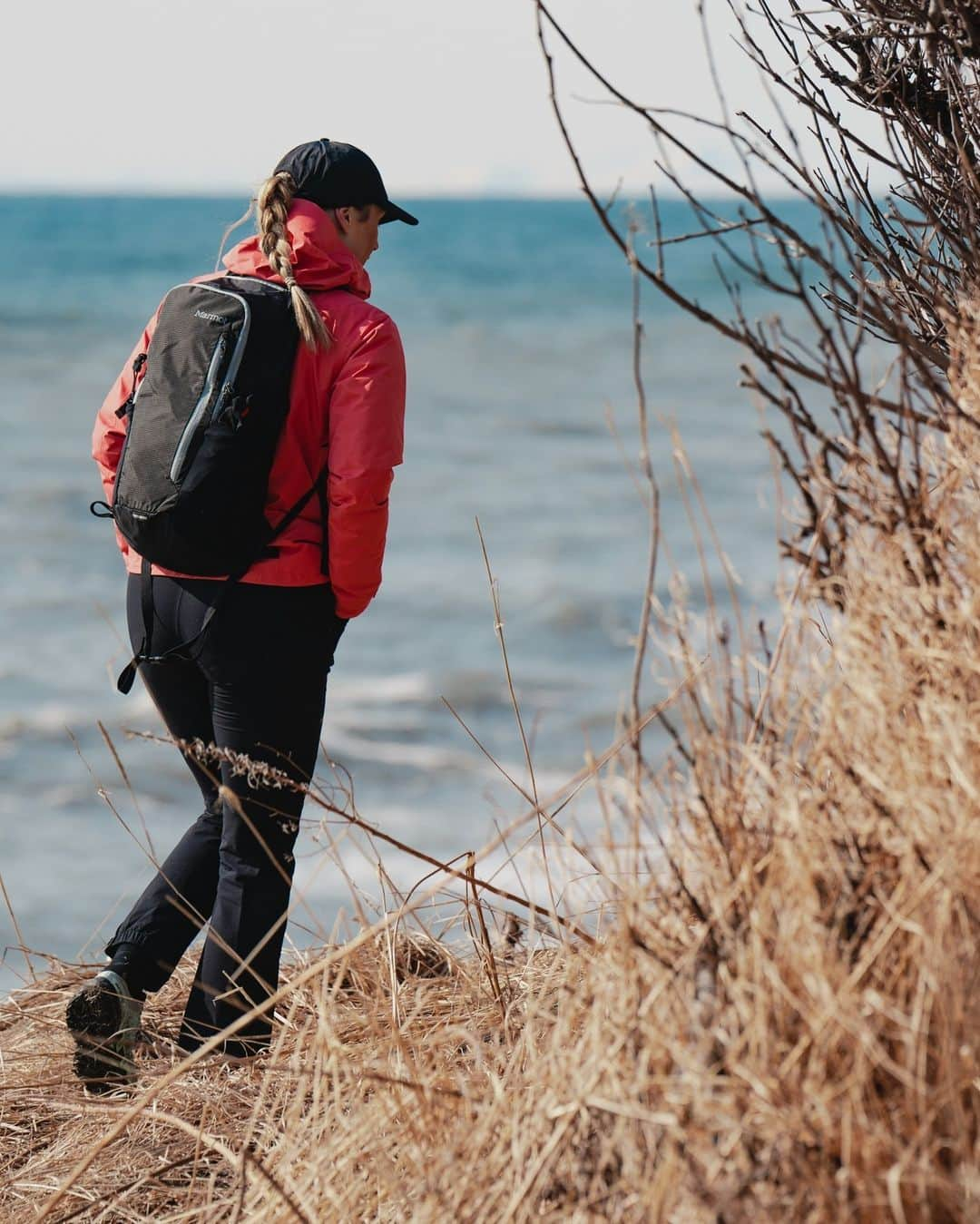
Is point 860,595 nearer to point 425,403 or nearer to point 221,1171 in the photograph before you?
point 221,1171

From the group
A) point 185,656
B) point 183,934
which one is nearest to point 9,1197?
point 183,934

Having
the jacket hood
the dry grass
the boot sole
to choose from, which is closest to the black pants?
the boot sole

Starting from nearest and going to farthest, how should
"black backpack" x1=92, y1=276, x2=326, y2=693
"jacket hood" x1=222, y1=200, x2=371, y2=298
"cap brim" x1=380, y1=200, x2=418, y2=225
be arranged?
"black backpack" x1=92, y1=276, x2=326, y2=693
"jacket hood" x1=222, y1=200, x2=371, y2=298
"cap brim" x1=380, y1=200, x2=418, y2=225

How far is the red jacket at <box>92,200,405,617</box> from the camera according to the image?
257 centimetres

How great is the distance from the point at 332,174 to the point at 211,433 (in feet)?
2.06

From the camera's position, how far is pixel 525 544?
1098cm

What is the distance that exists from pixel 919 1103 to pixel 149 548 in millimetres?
1781

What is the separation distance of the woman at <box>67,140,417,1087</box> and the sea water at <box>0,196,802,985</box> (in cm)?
21

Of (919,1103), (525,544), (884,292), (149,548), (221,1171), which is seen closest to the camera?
(919,1103)

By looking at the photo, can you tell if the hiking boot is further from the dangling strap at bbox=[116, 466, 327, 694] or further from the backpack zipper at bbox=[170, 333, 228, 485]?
the backpack zipper at bbox=[170, 333, 228, 485]

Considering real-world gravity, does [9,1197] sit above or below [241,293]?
below

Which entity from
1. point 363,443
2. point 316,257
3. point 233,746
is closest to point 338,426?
point 363,443

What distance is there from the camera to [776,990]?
139 centimetres

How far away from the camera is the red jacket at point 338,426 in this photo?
8.43ft
